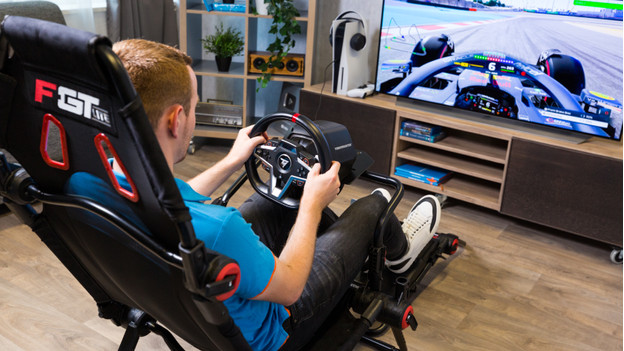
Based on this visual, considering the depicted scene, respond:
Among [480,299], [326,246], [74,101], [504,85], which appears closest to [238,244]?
[74,101]

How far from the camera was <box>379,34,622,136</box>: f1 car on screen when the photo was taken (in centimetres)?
263

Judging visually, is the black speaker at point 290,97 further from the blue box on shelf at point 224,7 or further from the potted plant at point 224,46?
the blue box on shelf at point 224,7

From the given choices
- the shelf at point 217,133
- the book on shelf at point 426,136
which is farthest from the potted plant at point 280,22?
the book on shelf at point 426,136

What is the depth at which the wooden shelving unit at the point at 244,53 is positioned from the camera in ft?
10.9

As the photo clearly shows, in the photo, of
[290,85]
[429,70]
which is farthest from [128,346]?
[290,85]

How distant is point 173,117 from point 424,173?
2139mm

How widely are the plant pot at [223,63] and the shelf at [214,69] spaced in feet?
0.08

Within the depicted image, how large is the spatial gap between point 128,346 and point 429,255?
1262 mm

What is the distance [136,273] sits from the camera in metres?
1.05

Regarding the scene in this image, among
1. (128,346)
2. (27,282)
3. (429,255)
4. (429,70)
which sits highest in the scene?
(429,70)

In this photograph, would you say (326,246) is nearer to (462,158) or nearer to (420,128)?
(420,128)

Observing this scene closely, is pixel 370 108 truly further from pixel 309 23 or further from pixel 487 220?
pixel 487 220

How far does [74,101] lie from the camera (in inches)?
33.7

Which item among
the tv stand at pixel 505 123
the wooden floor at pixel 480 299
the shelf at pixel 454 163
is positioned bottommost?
the wooden floor at pixel 480 299
